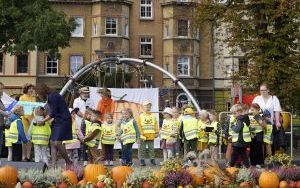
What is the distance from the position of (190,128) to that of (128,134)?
5.78ft

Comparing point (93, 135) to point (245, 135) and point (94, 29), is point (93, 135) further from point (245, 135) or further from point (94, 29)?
point (94, 29)

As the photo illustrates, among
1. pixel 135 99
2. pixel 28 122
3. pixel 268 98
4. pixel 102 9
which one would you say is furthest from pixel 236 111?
pixel 102 9

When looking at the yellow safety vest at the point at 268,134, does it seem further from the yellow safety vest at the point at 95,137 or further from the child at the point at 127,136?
the yellow safety vest at the point at 95,137

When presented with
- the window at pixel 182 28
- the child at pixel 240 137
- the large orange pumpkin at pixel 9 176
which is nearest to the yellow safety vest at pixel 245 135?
the child at pixel 240 137

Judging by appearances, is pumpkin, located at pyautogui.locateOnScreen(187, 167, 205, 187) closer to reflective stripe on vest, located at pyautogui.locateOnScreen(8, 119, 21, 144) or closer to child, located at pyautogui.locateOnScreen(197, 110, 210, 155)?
reflective stripe on vest, located at pyautogui.locateOnScreen(8, 119, 21, 144)

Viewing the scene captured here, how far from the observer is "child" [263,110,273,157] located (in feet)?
51.7

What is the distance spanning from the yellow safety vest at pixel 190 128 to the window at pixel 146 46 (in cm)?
4014

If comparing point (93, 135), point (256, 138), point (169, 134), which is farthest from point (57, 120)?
point (169, 134)

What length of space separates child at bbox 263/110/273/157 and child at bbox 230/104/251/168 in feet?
4.02

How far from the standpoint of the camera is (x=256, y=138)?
1537 cm

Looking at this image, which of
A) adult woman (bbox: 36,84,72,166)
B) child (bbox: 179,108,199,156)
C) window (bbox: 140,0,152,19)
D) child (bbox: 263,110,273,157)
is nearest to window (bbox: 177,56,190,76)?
window (bbox: 140,0,152,19)

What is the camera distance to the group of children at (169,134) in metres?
14.6

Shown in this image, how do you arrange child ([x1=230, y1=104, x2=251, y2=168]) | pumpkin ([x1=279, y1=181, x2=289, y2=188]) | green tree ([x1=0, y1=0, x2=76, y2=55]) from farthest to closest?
green tree ([x1=0, y1=0, x2=76, y2=55])
child ([x1=230, y1=104, x2=251, y2=168])
pumpkin ([x1=279, y1=181, x2=289, y2=188])

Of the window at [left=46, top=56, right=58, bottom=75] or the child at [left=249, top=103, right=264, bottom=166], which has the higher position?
the window at [left=46, top=56, right=58, bottom=75]
